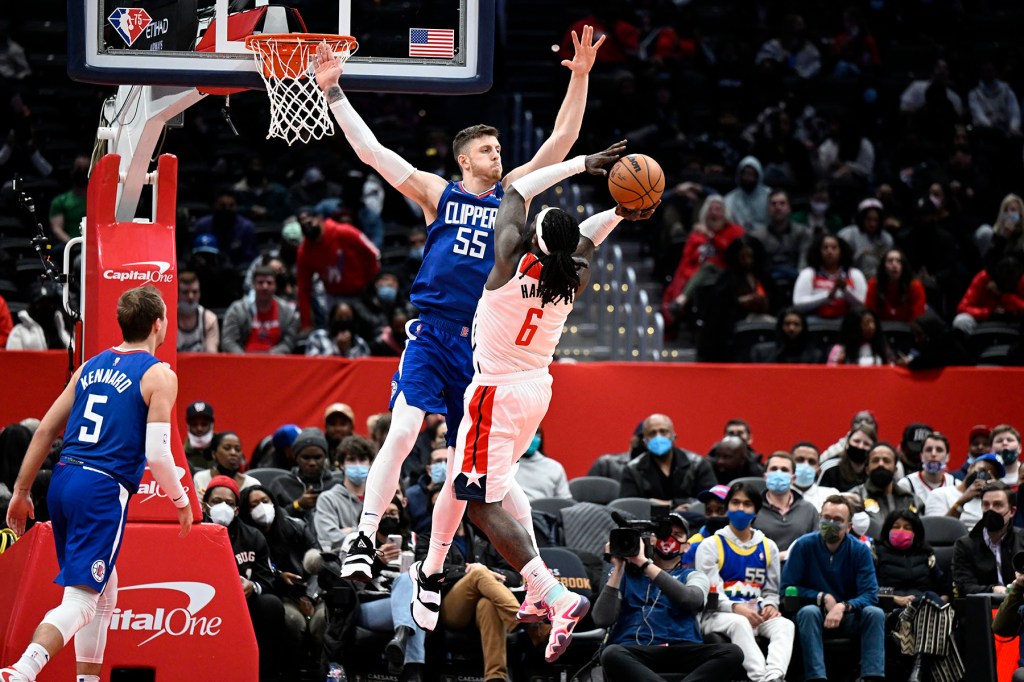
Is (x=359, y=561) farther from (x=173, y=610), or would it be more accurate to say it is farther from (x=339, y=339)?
(x=339, y=339)

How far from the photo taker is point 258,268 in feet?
51.7

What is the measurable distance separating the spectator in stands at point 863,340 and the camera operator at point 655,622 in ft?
16.6

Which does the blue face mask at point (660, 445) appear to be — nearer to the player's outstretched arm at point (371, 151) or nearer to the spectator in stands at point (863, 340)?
the spectator in stands at point (863, 340)

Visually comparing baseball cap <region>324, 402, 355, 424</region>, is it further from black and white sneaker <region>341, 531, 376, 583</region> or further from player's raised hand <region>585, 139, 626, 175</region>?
player's raised hand <region>585, 139, 626, 175</region>

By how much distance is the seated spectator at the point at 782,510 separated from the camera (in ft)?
40.8

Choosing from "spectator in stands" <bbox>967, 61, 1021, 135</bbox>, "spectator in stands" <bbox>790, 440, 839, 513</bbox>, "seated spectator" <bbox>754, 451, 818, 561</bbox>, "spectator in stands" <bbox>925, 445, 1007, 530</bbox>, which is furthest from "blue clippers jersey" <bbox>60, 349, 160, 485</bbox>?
"spectator in stands" <bbox>967, 61, 1021, 135</bbox>

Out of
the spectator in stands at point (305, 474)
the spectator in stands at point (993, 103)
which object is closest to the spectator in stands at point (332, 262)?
the spectator in stands at point (305, 474)

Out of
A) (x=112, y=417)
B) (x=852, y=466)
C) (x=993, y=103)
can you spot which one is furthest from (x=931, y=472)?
(x=993, y=103)

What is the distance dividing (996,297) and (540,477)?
6033 mm

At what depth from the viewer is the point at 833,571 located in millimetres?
11742

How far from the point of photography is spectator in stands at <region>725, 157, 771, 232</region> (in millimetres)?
18469

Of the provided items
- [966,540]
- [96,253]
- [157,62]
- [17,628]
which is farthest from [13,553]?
[966,540]

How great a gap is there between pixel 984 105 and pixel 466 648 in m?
13.3

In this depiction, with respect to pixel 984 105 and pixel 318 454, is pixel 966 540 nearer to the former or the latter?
pixel 318 454
